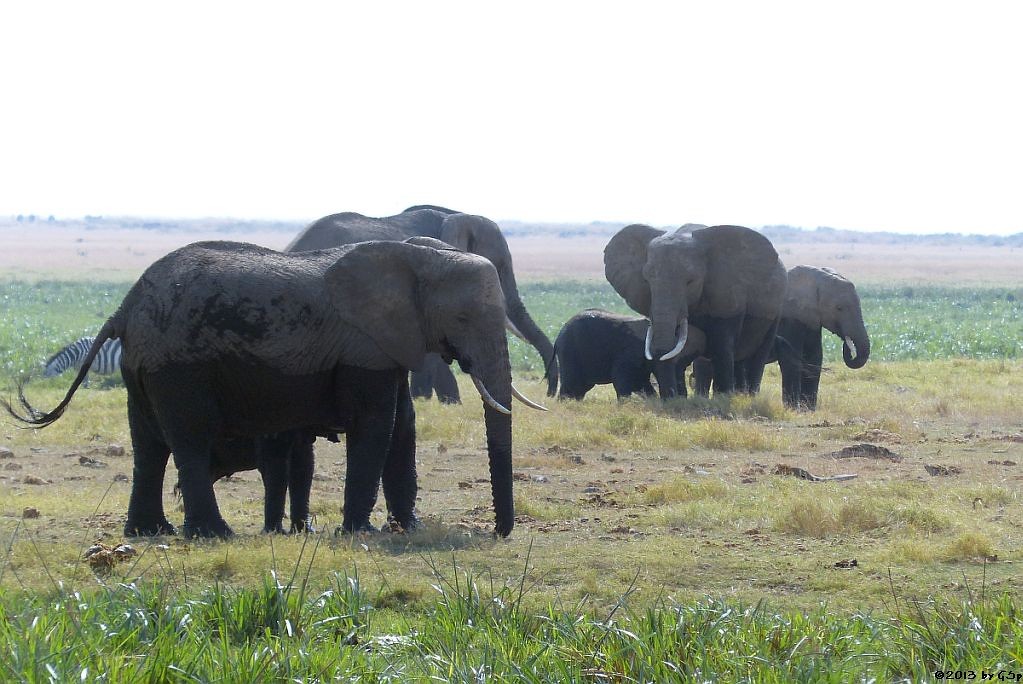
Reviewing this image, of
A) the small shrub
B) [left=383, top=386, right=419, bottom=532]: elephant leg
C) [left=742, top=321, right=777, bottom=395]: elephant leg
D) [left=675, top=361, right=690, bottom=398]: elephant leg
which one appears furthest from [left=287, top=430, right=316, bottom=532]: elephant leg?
[left=742, top=321, right=777, bottom=395]: elephant leg

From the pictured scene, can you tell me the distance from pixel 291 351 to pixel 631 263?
1115 cm

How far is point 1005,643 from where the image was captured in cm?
639

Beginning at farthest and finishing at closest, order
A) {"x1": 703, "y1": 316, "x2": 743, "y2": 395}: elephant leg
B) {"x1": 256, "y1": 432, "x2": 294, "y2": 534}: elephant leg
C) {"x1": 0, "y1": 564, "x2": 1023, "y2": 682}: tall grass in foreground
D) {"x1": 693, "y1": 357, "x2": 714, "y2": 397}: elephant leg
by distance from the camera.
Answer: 1. {"x1": 693, "y1": 357, "x2": 714, "y2": 397}: elephant leg
2. {"x1": 703, "y1": 316, "x2": 743, "y2": 395}: elephant leg
3. {"x1": 256, "y1": 432, "x2": 294, "y2": 534}: elephant leg
4. {"x1": 0, "y1": 564, "x2": 1023, "y2": 682}: tall grass in foreground

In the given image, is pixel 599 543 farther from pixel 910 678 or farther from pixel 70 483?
pixel 70 483

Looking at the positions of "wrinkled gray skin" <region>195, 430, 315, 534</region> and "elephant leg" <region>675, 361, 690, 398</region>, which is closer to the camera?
"wrinkled gray skin" <region>195, 430, 315, 534</region>

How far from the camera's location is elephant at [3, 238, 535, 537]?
31.8 ft

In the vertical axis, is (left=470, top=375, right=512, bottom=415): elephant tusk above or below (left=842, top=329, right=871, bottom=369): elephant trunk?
above

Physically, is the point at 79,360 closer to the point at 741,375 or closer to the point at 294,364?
A: the point at 741,375

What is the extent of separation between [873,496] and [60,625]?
6.70 metres

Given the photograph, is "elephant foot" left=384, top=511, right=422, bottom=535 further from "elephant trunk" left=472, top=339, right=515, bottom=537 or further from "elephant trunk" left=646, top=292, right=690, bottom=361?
"elephant trunk" left=646, top=292, right=690, bottom=361

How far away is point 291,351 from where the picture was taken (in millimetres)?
9859

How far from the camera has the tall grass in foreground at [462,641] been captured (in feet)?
19.5

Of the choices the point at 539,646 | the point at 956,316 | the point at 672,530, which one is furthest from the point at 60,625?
the point at 956,316

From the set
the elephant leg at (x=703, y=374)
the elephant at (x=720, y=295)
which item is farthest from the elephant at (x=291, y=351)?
the elephant leg at (x=703, y=374)
